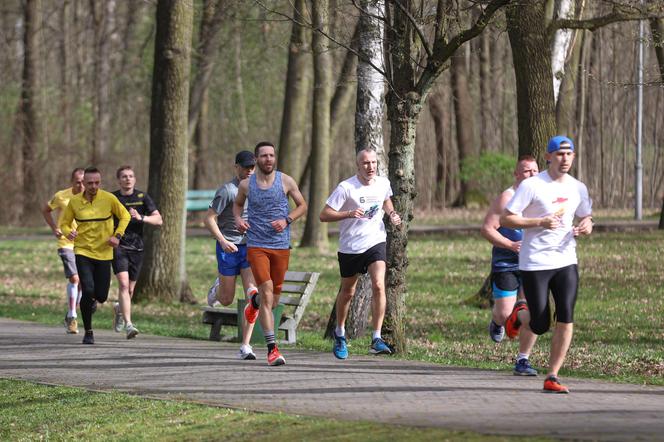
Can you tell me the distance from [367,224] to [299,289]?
146 inches

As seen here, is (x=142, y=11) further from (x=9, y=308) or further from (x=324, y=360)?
(x=324, y=360)

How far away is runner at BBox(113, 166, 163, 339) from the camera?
16.2 meters

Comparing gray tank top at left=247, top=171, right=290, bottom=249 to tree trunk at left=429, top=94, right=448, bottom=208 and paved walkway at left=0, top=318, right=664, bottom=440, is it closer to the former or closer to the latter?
paved walkway at left=0, top=318, right=664, bottom=440

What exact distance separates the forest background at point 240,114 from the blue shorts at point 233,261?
2779 cm

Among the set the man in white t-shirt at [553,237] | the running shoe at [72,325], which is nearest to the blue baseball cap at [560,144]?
the man in white t-shirt at [553,237]

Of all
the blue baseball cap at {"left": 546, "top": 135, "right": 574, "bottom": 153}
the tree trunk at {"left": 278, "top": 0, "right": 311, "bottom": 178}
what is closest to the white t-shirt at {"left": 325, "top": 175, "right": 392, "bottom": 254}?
the blue baseball cap at {"left": 546, "top": 135, "right": 574, "bottom": 153}

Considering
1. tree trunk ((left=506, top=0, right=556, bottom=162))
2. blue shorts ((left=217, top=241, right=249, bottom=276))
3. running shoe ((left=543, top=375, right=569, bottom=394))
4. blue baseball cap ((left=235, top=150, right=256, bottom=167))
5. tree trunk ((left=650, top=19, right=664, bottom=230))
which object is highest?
tree trunk ((left=650, top=19, right=664, bottom=230))

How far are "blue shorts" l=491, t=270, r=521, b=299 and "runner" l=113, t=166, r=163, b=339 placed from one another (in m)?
4.49

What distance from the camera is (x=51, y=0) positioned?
59.3 meters

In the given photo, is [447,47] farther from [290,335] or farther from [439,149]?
[439,149]

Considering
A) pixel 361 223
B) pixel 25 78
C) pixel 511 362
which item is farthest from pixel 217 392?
pixel 25 78

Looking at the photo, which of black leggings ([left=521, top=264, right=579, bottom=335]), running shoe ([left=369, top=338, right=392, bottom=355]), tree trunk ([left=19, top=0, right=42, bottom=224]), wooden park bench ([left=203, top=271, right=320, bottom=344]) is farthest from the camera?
tree trunk ([left=19, top=0, right=42, bottom=224])

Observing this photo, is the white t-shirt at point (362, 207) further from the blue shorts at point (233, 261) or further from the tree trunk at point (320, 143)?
the tree trunk at point (320, 143)

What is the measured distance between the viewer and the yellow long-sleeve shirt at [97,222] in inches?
618
